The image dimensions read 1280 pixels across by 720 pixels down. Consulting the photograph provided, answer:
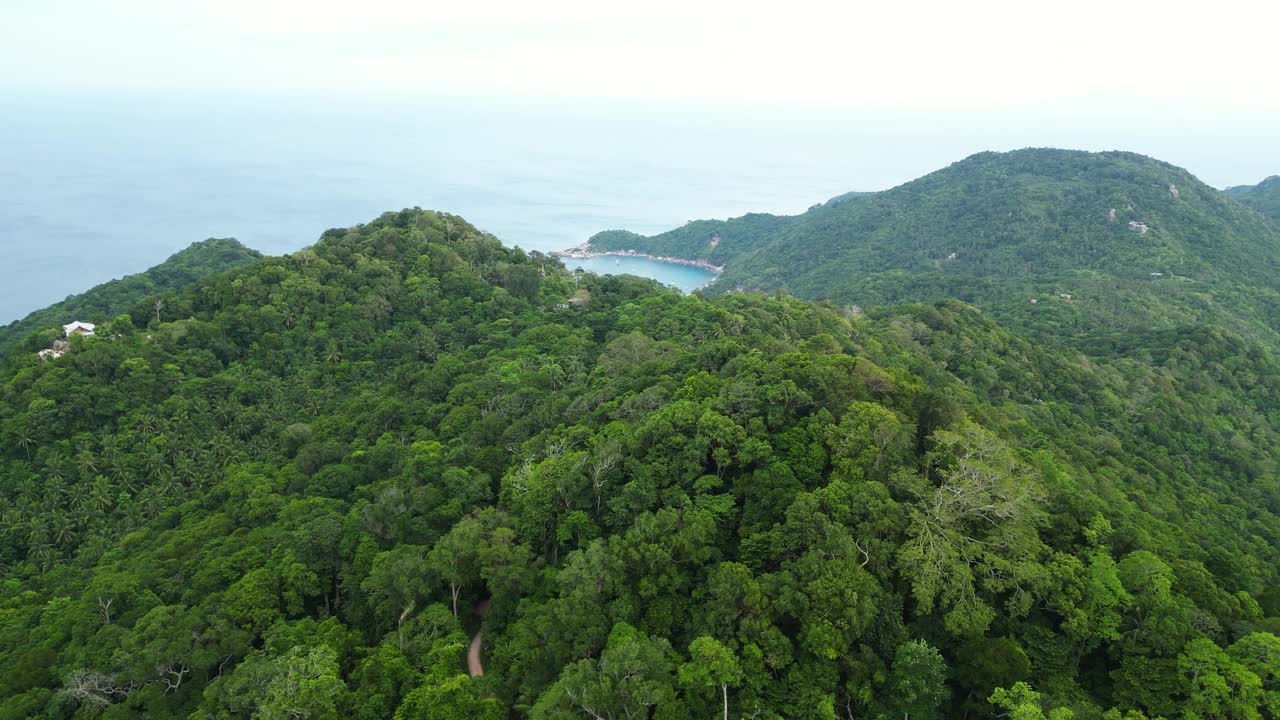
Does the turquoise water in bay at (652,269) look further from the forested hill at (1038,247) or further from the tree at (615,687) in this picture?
the tree at (615,687)

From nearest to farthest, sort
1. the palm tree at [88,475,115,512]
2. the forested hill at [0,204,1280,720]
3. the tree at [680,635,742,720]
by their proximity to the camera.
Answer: the tree at [680,635,742,720] → the forested hill at [0,204,1280,720] → the palm tree at [88,475,115,512]

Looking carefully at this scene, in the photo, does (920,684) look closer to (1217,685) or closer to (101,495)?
(1217,685)

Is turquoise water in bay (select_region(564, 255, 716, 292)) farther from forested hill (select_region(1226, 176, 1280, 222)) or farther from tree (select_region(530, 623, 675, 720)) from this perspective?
forested hill (select_region(1226, 176, 1280, 222))

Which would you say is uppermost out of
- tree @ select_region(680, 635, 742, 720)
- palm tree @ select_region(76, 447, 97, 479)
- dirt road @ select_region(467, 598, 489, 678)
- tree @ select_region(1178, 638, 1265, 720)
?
tree @ select_region(1178, 638, 1265, 720)

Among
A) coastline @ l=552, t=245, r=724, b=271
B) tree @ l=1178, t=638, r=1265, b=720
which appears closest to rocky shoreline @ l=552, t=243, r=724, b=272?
coastline @ l=552, t=245, r=724, b=271

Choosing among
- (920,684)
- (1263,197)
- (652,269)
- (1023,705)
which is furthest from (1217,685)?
(1263,197)

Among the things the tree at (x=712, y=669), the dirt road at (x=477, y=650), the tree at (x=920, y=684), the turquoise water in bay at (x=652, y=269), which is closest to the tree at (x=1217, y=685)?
the tree at (x=920, y=684)
